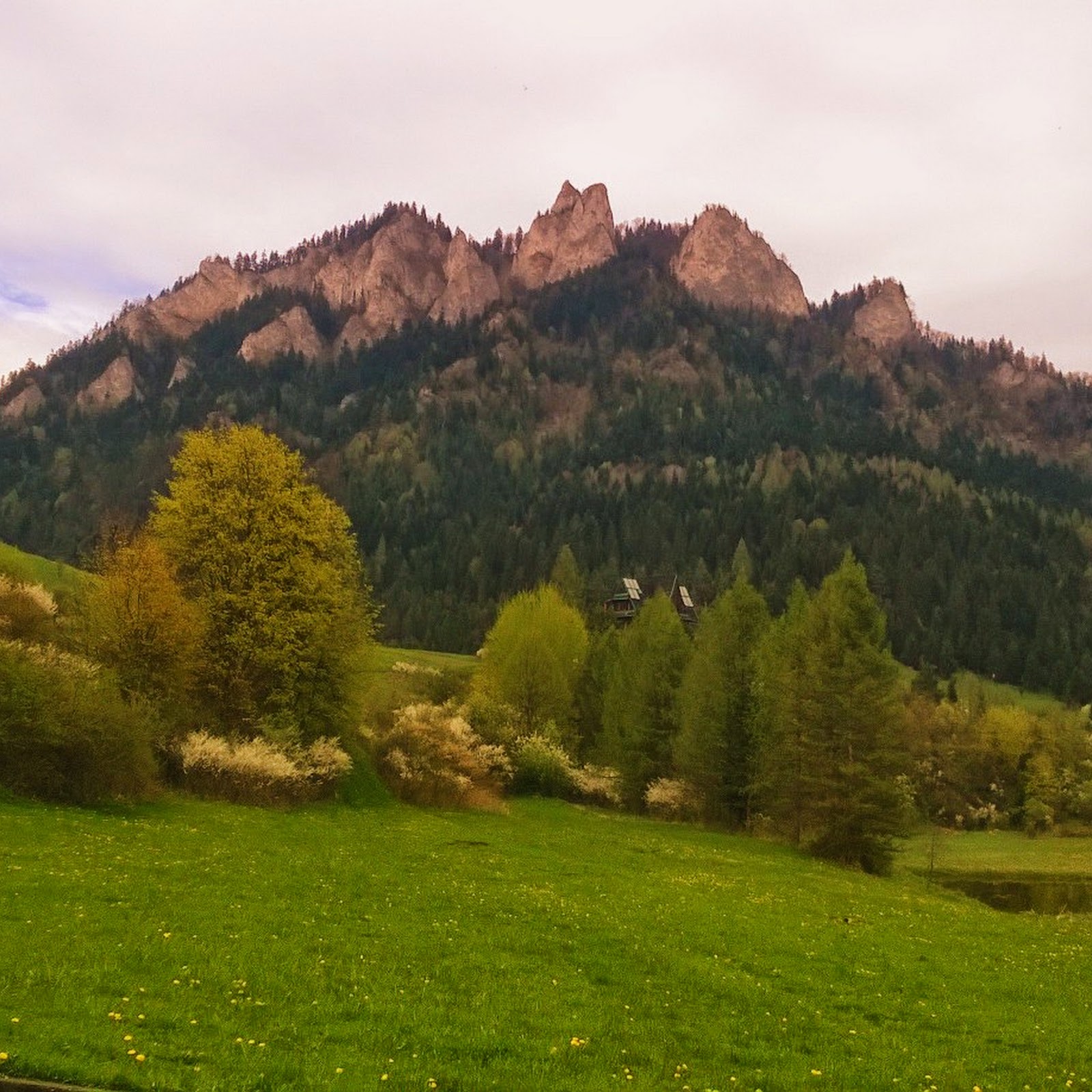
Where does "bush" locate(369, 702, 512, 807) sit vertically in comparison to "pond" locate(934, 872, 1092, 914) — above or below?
above

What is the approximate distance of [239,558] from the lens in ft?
150

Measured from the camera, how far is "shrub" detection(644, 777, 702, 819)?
6681cm

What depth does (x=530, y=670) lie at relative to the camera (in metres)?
84.0

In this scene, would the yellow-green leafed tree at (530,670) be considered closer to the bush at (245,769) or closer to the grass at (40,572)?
the bush at (245,769)

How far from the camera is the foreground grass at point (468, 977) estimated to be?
37.7ft

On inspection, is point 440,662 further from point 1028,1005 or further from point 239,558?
point 1028,1005

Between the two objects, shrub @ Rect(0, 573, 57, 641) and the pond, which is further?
the pond

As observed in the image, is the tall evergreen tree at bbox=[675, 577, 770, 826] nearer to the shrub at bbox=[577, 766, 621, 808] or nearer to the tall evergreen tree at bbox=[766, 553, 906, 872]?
the shrub at bbox=[577, 766, 621, 808]

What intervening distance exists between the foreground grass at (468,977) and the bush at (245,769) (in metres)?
8.04

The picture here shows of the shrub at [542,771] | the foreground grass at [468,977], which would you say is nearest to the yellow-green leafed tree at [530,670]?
the shrub at [542,771]

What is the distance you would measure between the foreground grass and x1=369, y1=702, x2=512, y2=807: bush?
21827 mm

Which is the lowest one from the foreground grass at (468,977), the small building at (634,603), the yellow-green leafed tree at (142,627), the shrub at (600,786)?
the shrub at (600,786)

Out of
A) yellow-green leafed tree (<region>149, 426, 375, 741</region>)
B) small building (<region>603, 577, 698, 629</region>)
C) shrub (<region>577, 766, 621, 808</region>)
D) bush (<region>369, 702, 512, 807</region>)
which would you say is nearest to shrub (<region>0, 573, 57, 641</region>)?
yellow-green leafed tree (<region>149, 426, 375, 741</region>)

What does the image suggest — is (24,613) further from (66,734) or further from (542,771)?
(542,771)
